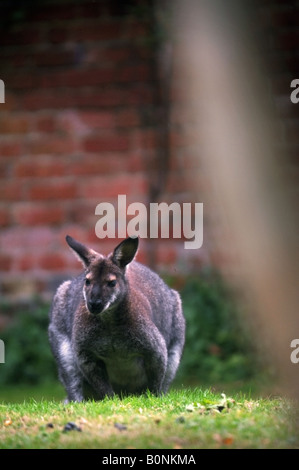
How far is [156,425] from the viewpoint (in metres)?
3.17

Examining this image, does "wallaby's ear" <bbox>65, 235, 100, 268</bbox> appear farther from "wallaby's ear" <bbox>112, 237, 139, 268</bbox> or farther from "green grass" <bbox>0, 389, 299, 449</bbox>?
"green grass" <bbox>0, 389, 299, 449</bbox>

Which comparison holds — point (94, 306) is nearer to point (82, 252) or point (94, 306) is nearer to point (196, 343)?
point (82, 252)

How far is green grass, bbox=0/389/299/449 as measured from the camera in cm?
275

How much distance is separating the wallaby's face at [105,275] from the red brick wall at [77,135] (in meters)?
2.32

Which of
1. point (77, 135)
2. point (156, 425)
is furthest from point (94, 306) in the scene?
point (77, 135)

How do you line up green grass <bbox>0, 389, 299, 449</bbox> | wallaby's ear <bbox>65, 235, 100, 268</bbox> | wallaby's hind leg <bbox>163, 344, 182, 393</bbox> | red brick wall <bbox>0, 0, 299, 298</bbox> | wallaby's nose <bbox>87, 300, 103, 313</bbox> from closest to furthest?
green grass <bbox>0, 389, 299, 449</bbox> < wallaby's nose <bbox>87, 300, 103, 313</bbox> < wallaby's ear <bbox>65, 235, 100, 268</bbox> < wallaby's hind leg <bbox>163, 344, 182, 393</bbox> < red brick wall <bbox>0, 0, 299, 298</bbox>

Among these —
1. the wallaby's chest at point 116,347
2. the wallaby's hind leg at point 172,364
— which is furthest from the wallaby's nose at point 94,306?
the wallaby's hind leg at point 172,364

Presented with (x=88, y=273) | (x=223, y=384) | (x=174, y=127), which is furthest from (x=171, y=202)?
(x=88, y=273)

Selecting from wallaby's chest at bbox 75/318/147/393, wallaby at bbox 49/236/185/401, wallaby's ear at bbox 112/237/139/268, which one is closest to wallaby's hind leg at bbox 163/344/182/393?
wallaby at bbox 49/236/185/401

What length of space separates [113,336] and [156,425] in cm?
147

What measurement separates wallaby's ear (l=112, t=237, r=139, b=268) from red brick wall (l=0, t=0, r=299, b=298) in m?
2.31

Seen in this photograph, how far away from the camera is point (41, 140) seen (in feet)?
24.7

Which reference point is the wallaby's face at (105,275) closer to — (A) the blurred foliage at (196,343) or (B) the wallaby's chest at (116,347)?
(B) the wallaby's chest at (116,347)

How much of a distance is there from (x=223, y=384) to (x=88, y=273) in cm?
230
